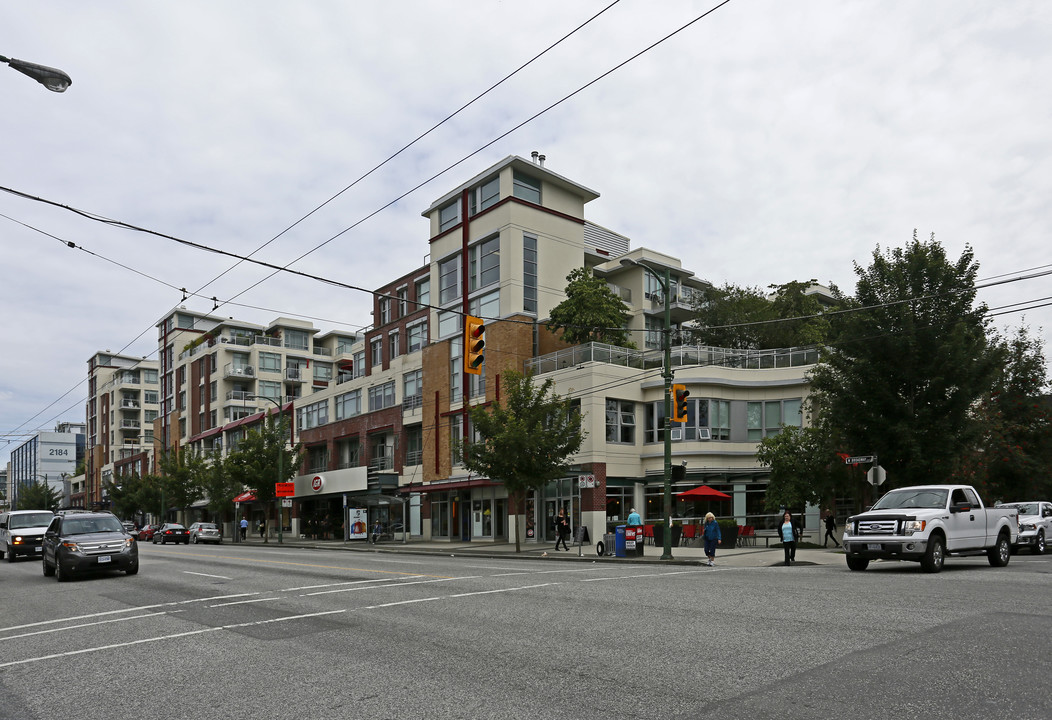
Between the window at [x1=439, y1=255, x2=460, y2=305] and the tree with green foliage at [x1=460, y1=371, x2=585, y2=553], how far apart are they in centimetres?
1526

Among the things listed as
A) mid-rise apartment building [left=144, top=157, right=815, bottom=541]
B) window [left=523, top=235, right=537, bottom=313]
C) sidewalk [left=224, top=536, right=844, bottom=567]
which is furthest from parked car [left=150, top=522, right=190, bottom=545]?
window [left=523, top=235, right=537, bottom=313]

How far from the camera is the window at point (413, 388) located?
51219mm

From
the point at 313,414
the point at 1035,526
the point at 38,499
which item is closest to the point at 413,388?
the point at 313,414

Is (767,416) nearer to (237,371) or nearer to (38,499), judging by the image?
(237,371)

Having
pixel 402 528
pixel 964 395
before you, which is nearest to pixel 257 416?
pixel 402 528

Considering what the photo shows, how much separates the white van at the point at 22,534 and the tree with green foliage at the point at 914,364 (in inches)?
1100

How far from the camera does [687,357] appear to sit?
132 ft

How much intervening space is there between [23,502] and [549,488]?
114462 mm

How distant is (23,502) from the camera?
125 metres

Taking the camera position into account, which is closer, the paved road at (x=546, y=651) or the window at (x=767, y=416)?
the paved road at (x=546, y=651)

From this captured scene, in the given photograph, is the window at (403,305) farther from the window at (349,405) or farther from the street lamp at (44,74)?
the street lamp at (44,74)

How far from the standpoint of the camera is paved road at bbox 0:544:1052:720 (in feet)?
21.4

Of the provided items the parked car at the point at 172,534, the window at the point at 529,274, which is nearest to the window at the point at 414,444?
the window at the point at 529,274

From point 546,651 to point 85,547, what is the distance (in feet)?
50.1
